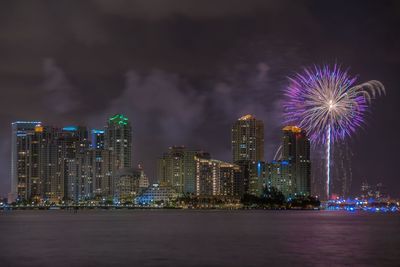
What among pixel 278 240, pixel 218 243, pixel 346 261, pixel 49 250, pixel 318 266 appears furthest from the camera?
pixel 278 240

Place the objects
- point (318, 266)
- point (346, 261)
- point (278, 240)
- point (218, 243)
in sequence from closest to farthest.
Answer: point (318, 266), point (346, 261), point (218, 243), point (278, 240)

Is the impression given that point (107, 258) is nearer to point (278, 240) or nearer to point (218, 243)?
point (218, 243)

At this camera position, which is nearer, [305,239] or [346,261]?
[346,261]

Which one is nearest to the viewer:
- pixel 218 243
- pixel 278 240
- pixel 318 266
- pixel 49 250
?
pixel 318 266

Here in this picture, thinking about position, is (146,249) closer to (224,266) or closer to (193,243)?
(193,243)

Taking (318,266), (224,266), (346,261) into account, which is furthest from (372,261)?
(224,266)

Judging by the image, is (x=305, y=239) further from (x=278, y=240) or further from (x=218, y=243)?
(x=218, y=243)

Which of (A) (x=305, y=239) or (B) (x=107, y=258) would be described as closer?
(B) (x=107, y=258)

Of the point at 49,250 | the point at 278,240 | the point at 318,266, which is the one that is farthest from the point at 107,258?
the point at 278,240

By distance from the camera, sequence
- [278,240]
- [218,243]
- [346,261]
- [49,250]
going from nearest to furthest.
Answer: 1. [346,261]
2. [49,250]
3. [218,243]
4. [278,240]
